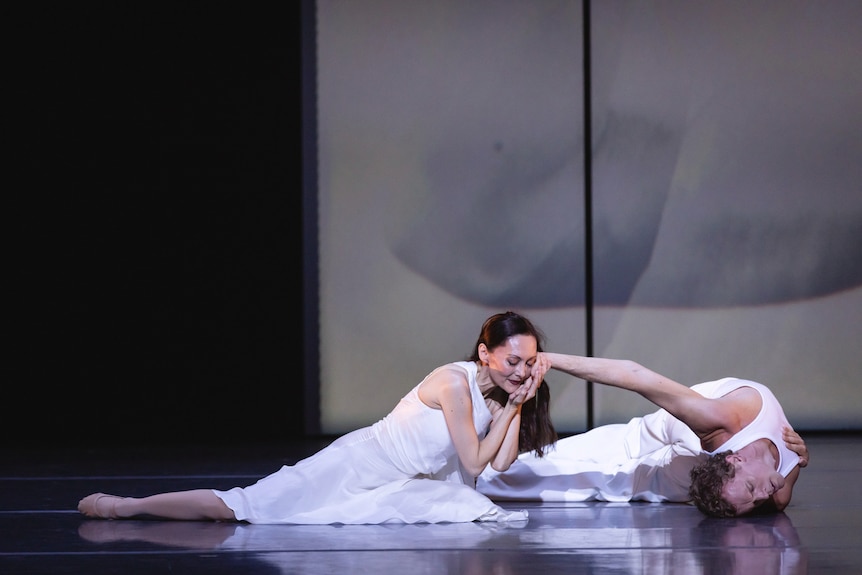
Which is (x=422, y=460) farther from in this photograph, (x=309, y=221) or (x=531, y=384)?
(x=309, y=221)

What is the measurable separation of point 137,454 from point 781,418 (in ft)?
11.2

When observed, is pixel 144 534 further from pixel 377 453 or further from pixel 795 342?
pixel 795 342

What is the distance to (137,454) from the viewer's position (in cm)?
533

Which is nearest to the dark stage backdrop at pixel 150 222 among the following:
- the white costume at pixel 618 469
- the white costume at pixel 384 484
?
the white costume at pixel 618 469

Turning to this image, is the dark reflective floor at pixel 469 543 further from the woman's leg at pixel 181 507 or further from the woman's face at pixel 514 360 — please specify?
the woman's face at pixel 514 360

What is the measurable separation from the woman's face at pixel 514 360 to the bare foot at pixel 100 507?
1.35 metres

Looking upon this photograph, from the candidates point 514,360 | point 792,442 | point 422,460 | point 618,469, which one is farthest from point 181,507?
point 792,442

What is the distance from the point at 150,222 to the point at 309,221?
94cm

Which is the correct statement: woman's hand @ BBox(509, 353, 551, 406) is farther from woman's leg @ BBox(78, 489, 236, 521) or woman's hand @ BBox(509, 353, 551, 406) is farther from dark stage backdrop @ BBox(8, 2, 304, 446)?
dark stage backdrop @ BBox(8, 2, 304, 446)

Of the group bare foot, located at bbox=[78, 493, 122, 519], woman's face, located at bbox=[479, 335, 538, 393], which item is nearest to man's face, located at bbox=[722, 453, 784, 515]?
woman's face, located at bbox=[479, 335, 538, 393]

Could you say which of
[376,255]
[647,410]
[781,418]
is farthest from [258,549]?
[647,410]

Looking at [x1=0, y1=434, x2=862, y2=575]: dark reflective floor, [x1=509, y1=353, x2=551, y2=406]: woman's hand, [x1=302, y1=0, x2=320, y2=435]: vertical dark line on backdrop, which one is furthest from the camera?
[x1=302, y1=0, x2=320, y2=435]: vertical dark line on backdrop

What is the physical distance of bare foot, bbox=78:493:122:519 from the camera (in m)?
3.29

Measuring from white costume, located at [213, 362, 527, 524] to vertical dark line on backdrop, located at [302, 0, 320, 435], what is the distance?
2700mm
